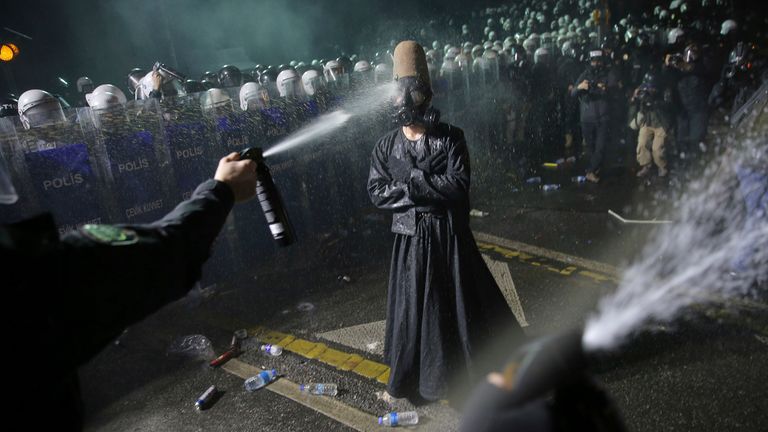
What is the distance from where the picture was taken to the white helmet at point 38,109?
20.2 feet

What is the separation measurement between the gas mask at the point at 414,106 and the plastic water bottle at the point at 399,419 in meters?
2.18

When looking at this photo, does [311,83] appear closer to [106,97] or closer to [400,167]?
[106,97]

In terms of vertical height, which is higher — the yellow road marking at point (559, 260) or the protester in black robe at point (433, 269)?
the protester in black robe at point (433, 269)

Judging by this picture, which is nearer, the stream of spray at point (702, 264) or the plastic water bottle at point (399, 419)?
the plastic water bottle at point (399, 419)

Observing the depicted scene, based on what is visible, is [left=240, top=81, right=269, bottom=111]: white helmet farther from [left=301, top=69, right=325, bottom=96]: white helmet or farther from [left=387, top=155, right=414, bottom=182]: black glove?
[left=387, top=155, right=414, bottom=182]: black glove

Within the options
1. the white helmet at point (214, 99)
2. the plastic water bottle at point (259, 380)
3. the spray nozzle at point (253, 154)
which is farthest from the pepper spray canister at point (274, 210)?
the white helmet at point (214, 99)

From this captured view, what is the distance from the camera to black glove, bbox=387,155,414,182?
3838 millimetres

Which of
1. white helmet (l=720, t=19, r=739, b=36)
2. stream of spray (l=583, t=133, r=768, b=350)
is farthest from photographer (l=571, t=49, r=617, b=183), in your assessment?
white helmet (l=720, t=19, r=739, b=36)

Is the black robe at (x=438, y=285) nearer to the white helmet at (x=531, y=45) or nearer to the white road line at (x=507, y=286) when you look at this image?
the white road line at (x=507, y=286)

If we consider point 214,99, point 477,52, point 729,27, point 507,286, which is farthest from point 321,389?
point 729,27

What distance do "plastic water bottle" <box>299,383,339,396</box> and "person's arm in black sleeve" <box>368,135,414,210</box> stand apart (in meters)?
1.59

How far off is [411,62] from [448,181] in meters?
1.05

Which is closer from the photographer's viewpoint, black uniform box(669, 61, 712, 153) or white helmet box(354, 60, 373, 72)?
black uniform box(669, 61, 712, 153)

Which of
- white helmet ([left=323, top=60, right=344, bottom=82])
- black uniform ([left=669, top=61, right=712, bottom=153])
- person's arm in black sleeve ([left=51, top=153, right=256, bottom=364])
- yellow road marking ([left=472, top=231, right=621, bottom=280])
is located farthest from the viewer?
white helmet ([left=323, top=60, right=344, bottom=82])
